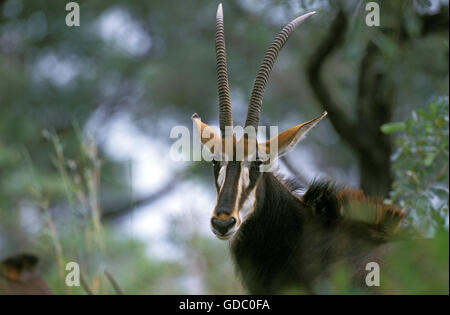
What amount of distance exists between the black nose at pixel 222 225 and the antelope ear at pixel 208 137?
63 centimetres

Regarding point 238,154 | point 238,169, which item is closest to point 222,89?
point 238,154

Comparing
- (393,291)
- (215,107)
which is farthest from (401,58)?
(215,107)

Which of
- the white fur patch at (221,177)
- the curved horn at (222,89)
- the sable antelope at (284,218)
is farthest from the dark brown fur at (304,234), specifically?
the curved horn at (222,89)

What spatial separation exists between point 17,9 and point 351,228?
16.7 metres

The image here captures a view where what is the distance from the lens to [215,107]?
827 inches

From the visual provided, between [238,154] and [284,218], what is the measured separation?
0.67 m

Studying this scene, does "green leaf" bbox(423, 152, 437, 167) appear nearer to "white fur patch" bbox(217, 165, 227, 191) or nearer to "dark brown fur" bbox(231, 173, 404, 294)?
"dark brown fur" bbox(231, 173, 404, 294)

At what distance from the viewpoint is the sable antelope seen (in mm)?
4441

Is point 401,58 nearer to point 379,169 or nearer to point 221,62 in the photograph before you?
point 379,169

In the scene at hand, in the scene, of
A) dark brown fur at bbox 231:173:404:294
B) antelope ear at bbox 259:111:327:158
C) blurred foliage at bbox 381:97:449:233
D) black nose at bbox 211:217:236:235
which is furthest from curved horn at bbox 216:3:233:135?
blurred foliage at bbox 381:97:449:233

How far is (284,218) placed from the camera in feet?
15.7

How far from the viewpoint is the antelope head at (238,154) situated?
4168 mm

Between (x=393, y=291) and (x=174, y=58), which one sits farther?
(x=174, y=58)

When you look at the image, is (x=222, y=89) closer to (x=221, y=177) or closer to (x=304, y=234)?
(x=221, y=177)
